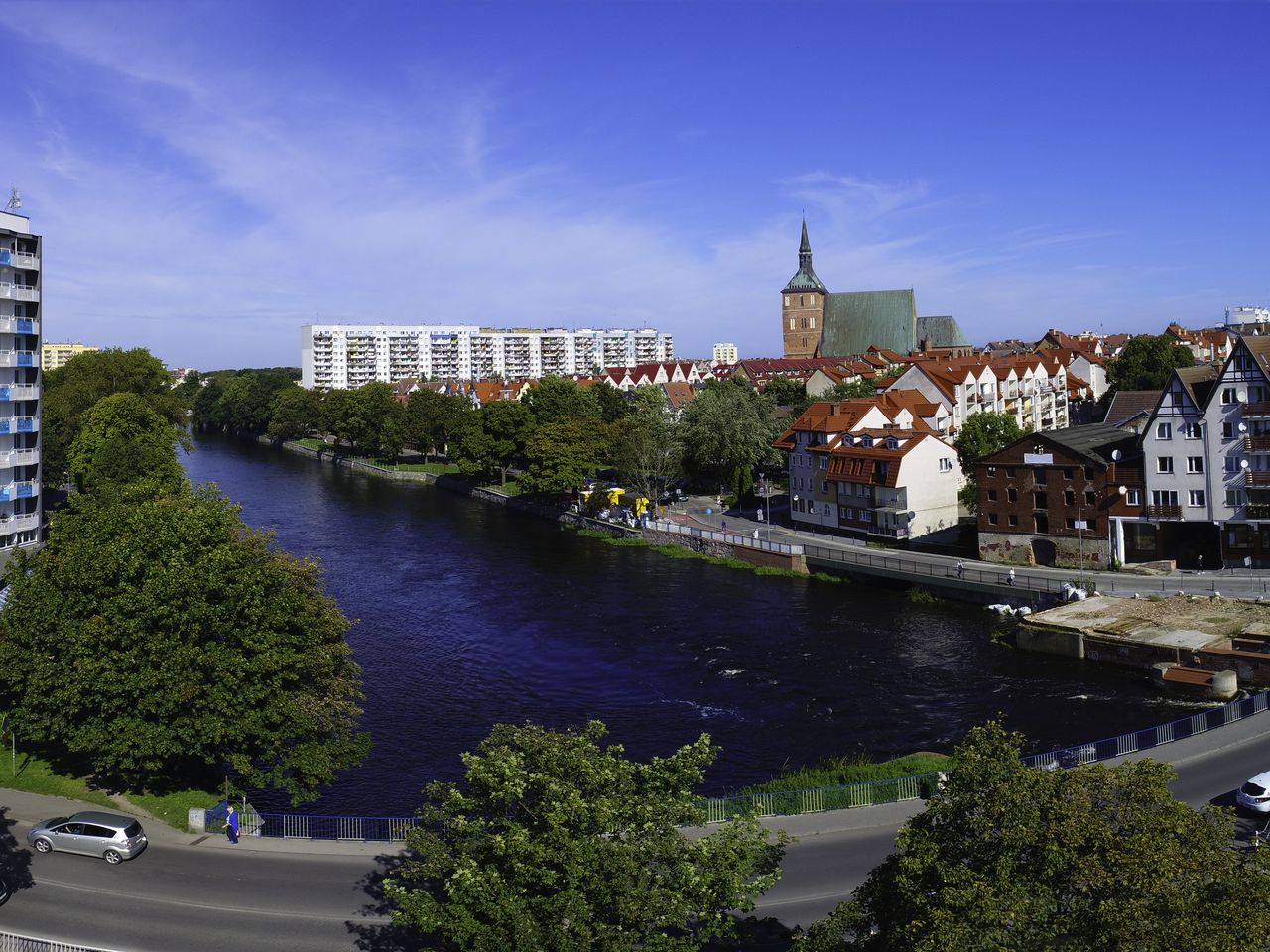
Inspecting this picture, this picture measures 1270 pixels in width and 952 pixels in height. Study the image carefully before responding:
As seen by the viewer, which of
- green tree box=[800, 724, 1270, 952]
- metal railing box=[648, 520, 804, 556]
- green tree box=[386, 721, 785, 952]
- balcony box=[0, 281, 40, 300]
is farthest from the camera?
metal railing box=[648, 520, 804, 556]

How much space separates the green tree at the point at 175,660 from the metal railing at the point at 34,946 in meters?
6.67

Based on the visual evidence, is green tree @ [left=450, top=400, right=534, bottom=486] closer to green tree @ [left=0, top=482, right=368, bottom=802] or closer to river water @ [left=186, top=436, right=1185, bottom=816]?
river water @ [left=186, top=436, right=1185, bottom=816]

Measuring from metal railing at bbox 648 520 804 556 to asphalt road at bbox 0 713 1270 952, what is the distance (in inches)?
1387

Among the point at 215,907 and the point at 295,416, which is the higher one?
the point at 295,416

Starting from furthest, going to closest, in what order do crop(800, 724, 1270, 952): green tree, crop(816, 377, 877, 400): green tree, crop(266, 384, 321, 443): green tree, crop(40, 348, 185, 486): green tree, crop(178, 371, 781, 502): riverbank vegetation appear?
crop(266, 384, 321, 443): green tree → crop(816, 377, 877, 400): green tree → crop(40, 348, 185, 486): green tree → crop(178, 371, 781, 502): riverbank vegetation → crop(800, 724, 1270, 952): green tree

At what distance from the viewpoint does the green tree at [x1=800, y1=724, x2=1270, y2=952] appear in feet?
34.0

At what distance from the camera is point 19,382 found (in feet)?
169

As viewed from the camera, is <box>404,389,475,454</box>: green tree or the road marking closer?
the road marking

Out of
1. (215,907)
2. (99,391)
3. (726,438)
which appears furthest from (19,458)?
(726,438)

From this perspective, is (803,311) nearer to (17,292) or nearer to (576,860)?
(17,292)

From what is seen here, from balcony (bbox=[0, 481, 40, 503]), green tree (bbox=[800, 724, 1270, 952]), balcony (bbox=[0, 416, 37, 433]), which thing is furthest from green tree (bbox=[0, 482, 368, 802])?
balcony (bbox=[0, 416, 37, 433])

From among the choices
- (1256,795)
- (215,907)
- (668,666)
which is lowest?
(215,907)

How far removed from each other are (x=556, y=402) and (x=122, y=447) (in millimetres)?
44665

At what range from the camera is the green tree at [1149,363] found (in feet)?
293
